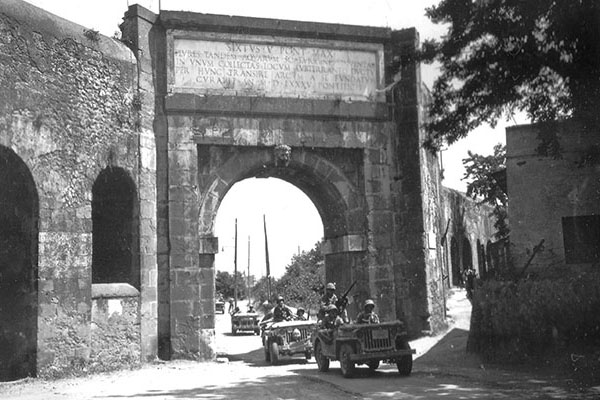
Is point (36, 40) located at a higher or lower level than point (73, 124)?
higher

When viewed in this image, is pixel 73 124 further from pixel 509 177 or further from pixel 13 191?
pixel 509 177

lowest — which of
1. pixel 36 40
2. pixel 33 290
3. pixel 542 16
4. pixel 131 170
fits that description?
pixel 33 290

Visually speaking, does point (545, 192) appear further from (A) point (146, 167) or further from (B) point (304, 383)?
(A) point (146, 167)

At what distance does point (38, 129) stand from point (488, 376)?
893 centimetres

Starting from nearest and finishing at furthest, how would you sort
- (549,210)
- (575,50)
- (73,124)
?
(575,50)
(73,124)
(549,210)

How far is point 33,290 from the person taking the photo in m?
12.3

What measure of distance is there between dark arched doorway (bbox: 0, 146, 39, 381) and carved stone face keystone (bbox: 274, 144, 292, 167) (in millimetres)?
5506

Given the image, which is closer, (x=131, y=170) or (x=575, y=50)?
(x=575, y=50)

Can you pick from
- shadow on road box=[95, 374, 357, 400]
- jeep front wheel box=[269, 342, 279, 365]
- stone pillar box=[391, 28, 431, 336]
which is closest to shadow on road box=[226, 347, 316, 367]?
jeep front wheel box=[269, 342, 279, 365]

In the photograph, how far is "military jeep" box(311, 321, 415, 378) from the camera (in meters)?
11.3

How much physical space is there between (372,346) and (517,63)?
16.7 feet

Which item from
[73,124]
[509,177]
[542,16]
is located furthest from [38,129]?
[509,177]

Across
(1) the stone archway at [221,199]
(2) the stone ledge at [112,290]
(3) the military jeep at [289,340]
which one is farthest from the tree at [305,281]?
(2) the stone ledge at [112,290]

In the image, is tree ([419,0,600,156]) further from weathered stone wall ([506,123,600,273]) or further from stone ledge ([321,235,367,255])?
stone ledge ([321,235,367,255])
